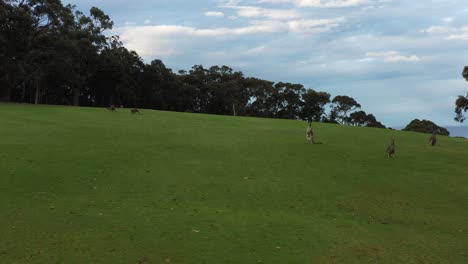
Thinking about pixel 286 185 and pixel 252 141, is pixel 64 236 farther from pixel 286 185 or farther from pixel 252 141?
pixel 252 141

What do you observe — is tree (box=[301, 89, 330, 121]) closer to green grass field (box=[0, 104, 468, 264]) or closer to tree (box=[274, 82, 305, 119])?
tree (box=[274, 82, 305, 119])

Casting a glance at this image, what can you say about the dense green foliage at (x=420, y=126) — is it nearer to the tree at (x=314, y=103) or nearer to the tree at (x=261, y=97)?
the tree at (x=314, y=103)

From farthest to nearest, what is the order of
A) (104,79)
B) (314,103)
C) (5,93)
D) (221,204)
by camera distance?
1. (314,103)
2. (104,79)
3. (5,93)
4. (221,204)

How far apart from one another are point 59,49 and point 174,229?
48999mm

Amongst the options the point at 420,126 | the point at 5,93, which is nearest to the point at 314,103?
the point at 420,126

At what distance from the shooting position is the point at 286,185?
13.6 meters

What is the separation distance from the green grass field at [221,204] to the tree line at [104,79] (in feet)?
109

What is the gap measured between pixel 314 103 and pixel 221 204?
3381 inches

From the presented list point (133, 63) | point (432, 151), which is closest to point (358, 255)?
point (432, 151)

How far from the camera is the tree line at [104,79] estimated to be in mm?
50503

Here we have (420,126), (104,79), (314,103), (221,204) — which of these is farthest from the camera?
(314,103)

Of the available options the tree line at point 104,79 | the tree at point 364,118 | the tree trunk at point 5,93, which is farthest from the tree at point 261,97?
the tree trunk at point 5,93

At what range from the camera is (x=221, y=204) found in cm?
1105

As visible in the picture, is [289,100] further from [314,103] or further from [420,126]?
[420,126]
